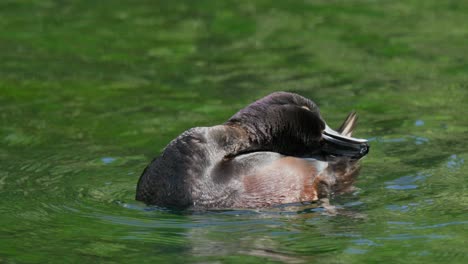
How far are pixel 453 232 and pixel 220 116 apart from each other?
397cm

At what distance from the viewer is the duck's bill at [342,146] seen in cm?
920

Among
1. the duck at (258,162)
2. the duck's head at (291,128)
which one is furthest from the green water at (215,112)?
the duck's head at (291,128)

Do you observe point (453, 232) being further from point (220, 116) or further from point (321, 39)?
point (321, 39)

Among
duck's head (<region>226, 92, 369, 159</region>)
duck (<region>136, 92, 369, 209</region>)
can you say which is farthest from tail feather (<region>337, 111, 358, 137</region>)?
duck's head (<region>226, 92, 369, 159</region>)

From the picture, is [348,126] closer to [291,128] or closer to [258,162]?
[291,128]

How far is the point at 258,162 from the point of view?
27.8ft

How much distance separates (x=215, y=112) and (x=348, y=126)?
1.97 meters

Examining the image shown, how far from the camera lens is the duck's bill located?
9.20 meters

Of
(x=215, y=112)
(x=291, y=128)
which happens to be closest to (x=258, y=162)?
(x=291, y=128)

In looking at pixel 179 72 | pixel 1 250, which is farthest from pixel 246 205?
pixel 179 72

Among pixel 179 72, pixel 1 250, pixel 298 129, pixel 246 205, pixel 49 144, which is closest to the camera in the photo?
pixel 1 250

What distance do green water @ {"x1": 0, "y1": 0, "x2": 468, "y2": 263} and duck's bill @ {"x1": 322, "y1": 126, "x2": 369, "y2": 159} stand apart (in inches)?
10.2

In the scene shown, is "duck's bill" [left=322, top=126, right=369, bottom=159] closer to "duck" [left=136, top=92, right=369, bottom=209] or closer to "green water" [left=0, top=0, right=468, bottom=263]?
"duck" [left=136, top=92, right=369, bottom=209]

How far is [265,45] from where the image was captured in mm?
14109
